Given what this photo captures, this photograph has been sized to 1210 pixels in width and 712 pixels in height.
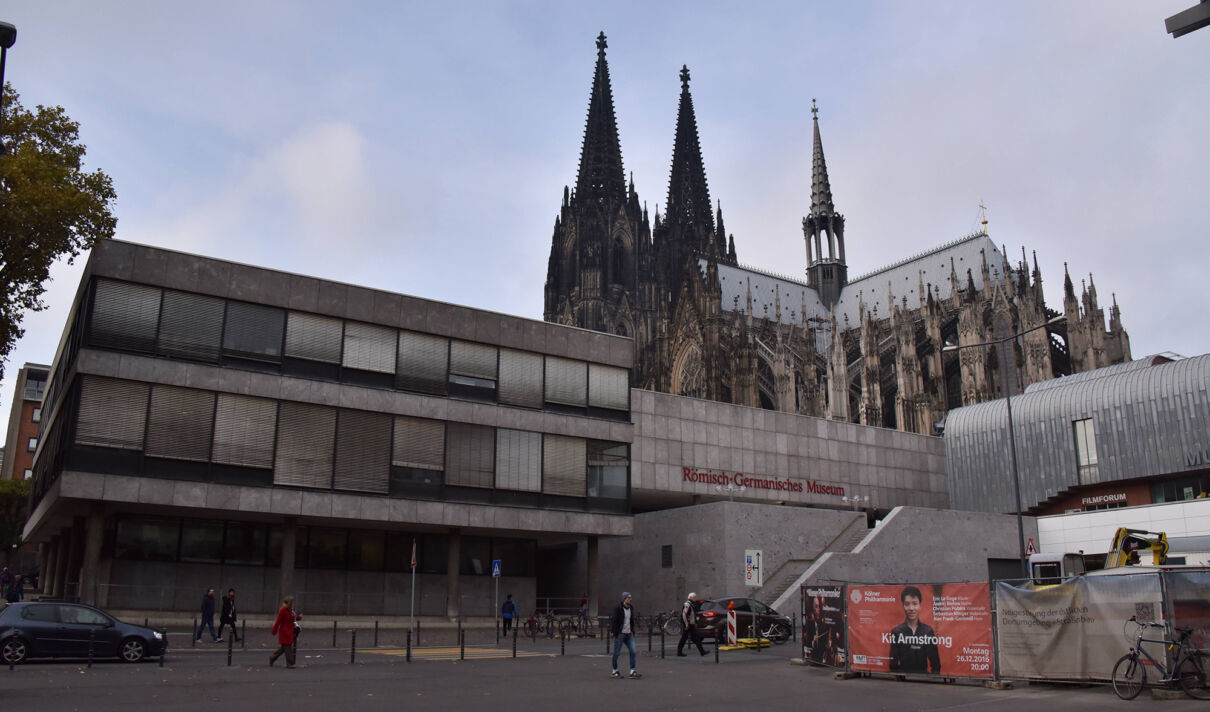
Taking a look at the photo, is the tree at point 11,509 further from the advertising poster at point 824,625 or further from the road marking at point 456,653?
the advertising poster at point 824,625

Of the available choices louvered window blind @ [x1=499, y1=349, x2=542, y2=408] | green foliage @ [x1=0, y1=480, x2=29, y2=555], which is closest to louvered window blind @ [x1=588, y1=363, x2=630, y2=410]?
louvered window blind @ [x1=499, y1=349, x2=542, y2=408]

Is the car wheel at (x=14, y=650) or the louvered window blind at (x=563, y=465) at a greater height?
the louvered window blind at (x=563, y=465)

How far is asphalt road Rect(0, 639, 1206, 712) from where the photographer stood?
1274 centimetres

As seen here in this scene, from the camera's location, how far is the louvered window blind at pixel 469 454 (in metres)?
31.1

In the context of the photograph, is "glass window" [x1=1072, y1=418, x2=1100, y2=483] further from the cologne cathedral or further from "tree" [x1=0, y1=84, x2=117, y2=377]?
"tree" [x1=0, y1=84, x2=117, y2=377]

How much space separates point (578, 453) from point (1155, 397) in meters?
24.8

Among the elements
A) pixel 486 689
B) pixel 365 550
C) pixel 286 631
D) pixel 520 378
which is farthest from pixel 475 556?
pixel 486 689

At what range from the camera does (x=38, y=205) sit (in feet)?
71.6

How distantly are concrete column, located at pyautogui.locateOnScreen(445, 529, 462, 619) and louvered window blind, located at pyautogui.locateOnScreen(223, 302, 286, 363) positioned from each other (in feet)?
26.7

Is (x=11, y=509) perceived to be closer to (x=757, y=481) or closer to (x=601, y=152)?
(x=757, y=481)

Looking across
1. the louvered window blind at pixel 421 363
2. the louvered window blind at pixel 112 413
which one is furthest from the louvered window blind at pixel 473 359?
the louvered window blind at pixel 112 413

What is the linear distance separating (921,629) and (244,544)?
21.3 m

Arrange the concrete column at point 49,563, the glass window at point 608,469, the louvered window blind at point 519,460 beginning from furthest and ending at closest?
the concrete column at point 49,563, the glass window at point 608,469, the louvered window blind at point 519,460

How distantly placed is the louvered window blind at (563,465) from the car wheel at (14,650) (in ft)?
55.9
